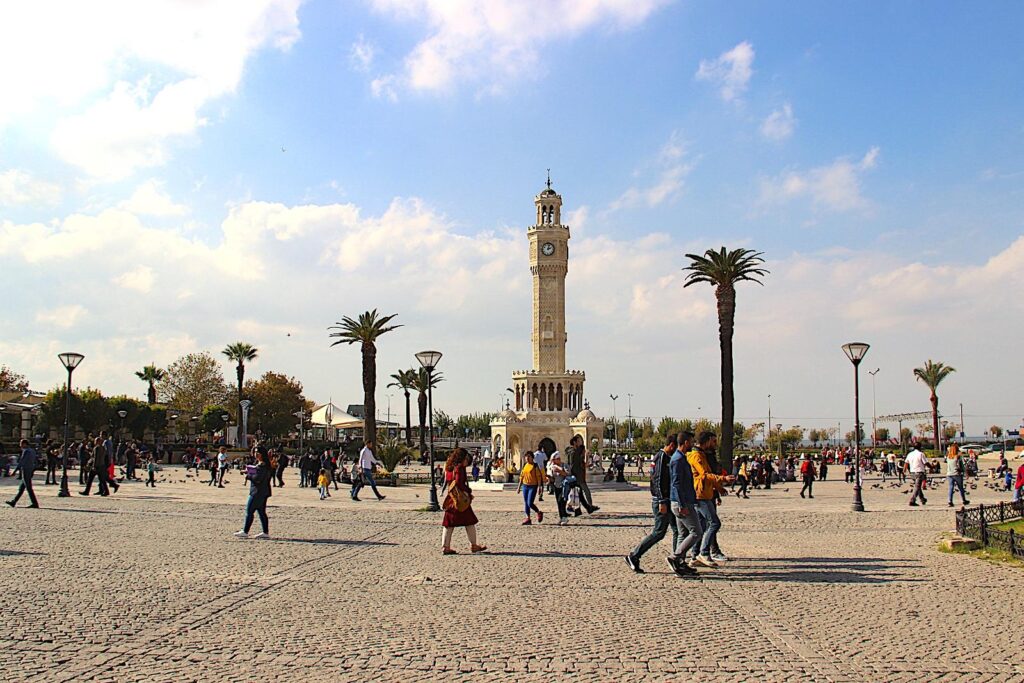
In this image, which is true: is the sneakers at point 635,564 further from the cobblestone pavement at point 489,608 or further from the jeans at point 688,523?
the jeans at point 688,523

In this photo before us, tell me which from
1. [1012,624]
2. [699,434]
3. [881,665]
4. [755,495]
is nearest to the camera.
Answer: [881,665]

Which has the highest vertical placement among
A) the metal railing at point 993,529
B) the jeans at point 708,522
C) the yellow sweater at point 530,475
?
the yellow sweater at point 530,475

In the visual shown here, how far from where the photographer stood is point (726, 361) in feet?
117

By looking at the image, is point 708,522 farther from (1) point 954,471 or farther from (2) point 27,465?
(2) point 27,465

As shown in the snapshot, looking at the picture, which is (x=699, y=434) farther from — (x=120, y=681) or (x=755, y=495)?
(x=755, y=495)

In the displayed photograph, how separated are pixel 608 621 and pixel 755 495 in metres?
21.1

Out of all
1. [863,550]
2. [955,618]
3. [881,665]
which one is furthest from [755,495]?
[881,665]

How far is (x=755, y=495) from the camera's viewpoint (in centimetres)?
2734

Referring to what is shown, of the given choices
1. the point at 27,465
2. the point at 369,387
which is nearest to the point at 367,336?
the point at 369,387

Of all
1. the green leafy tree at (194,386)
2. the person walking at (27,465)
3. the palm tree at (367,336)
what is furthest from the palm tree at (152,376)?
the person walking at (27,465)

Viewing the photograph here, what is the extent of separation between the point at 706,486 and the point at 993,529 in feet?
16.1

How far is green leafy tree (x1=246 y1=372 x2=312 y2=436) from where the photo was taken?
79.4 meters

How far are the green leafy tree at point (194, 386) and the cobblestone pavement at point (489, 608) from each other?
220 ft

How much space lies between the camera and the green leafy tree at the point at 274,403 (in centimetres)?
7938
